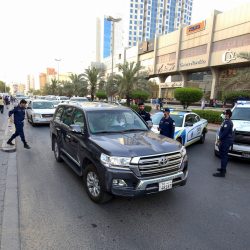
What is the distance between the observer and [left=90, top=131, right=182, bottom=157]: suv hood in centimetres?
364

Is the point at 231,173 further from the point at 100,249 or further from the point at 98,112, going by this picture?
the point at 100,249

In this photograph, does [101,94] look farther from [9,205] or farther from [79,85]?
[9,205]

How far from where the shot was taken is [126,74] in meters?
27.9

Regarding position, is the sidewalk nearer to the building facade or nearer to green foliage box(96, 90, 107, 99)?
the building facade

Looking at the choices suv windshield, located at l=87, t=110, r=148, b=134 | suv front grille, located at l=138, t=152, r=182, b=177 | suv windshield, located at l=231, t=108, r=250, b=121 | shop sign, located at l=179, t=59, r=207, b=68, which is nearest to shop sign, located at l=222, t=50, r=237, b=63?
shop sign, located at l=179, t=59, r=207, b=68

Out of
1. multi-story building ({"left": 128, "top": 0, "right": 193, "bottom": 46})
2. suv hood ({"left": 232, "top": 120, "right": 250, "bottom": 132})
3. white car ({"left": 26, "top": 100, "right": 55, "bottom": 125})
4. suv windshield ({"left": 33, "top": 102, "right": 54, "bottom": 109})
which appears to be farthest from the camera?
multi-story building ({"left": 128, "top": 0, "right": 193, "bottom": 46})

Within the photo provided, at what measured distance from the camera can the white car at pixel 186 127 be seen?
7.85m

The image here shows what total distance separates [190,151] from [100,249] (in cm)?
622

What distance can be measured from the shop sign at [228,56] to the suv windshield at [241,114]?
31.8 meters

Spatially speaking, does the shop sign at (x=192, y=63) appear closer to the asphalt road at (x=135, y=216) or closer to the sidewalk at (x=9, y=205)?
the asphalt road at (x=135, y=216)

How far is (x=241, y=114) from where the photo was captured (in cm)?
826

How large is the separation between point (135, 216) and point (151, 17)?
11363cm

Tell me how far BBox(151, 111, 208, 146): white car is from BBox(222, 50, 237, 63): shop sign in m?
31.4

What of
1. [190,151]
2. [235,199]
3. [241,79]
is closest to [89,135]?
[235,199]
